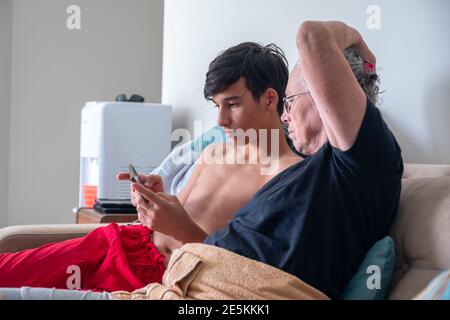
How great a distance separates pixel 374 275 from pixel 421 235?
4.5 inches

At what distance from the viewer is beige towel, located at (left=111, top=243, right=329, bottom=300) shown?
3.27ft

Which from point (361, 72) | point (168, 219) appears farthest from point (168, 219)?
point (361, 72)

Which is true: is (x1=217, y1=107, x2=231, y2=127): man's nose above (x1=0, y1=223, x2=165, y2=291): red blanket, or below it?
above

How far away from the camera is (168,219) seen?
1.42 meters

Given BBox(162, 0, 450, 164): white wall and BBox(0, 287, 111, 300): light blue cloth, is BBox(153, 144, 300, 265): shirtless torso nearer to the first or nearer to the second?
BBox(162, 0, 450, 164): white wall

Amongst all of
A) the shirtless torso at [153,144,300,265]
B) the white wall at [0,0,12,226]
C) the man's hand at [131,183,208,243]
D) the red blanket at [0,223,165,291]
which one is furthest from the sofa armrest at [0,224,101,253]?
the white wall at [0,0,12,226]

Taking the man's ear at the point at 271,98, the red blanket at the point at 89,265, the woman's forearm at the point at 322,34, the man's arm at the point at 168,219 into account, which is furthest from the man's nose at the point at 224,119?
the woman's forearm at the point at 322,34

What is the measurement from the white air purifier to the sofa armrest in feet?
3.22

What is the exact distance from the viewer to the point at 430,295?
32.0 inches

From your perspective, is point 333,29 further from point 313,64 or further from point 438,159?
point 438,159

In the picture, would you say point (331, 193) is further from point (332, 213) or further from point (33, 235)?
point (33, 235)

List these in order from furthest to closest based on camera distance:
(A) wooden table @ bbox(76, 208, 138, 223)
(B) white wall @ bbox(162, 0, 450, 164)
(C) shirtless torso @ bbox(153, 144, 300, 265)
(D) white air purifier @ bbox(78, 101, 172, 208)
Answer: (D) white air purifier @ bbox(78, 101, 172, 208)
(A) wooden table @ bbox(76, 208, 138, 223)
(C) shirtless torso @ bbox(153, 144, 300, 265)
(B) white wall @ bbox(162, 0, 450, 164)

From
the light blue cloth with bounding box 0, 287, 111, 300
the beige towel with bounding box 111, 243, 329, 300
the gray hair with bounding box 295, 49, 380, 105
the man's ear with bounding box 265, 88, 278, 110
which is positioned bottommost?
the light blue cloth with bounding box 0, 287, 111, 300
